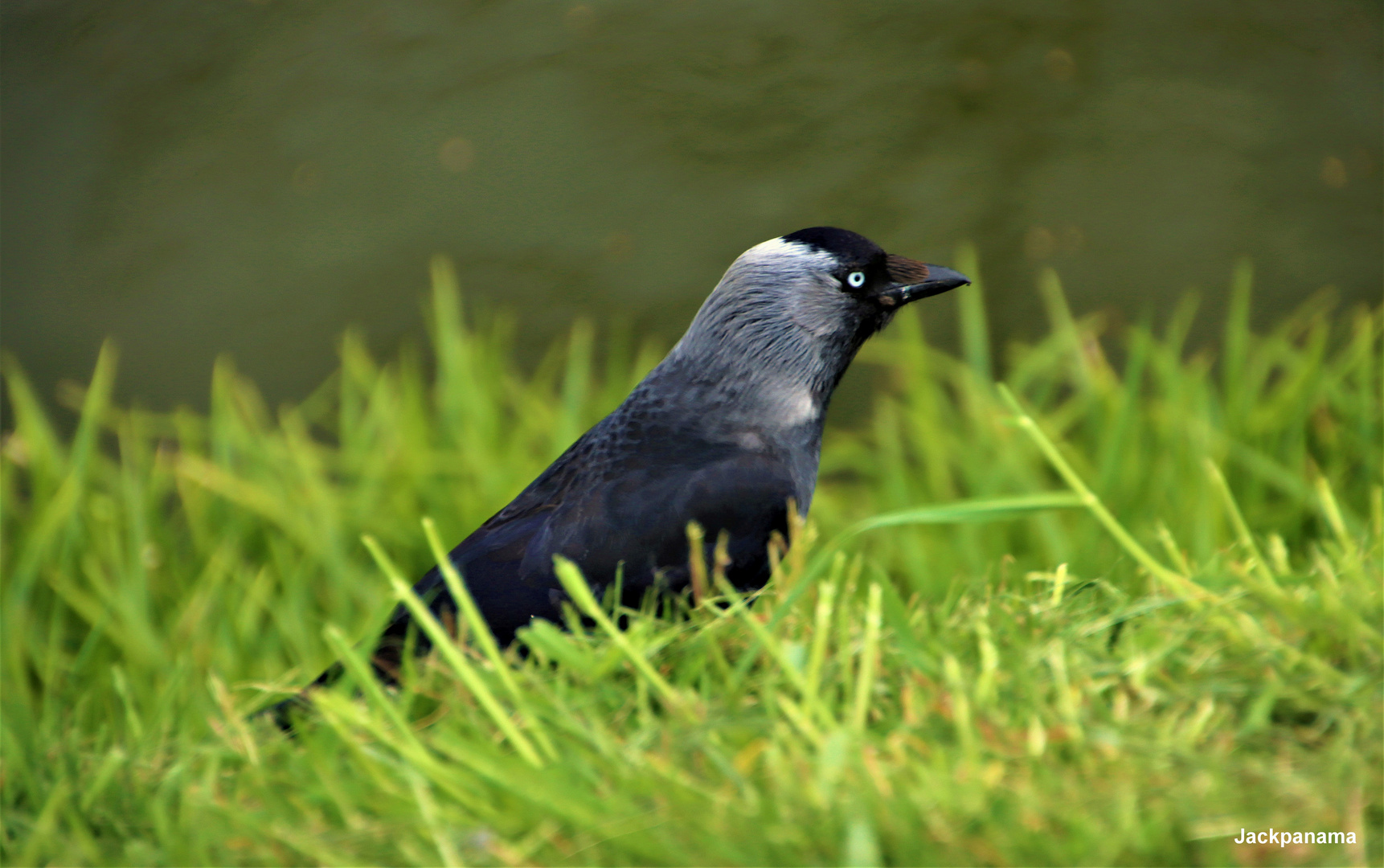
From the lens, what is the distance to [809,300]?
7.32 ft

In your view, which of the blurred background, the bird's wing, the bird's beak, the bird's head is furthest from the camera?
the blurred background

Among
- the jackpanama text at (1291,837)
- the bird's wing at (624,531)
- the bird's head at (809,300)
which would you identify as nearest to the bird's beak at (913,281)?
the bird's head at (809,300)

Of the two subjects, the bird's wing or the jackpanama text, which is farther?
the bird's wing

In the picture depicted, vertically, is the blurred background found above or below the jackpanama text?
above

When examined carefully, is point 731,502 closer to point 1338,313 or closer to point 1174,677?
point 1174,677

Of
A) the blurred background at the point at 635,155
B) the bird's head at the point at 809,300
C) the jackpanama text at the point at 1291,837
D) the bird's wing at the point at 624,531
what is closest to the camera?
the jackpanama text at the point at 1291,837

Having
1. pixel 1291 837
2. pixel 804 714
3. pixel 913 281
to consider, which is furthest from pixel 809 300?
pixel 1291 837

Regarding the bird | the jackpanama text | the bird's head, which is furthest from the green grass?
the bird's head

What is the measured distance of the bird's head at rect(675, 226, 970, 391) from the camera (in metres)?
2.17

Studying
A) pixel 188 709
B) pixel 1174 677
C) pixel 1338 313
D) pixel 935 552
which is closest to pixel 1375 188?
pixel 1338 313

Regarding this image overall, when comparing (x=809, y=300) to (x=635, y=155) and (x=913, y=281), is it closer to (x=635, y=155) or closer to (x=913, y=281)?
(x=913, y=281)

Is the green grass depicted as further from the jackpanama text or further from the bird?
the bird

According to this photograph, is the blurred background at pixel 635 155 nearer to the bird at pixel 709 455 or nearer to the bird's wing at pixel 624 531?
the bird at pixel 709 455

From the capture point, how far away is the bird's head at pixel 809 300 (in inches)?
85.6
